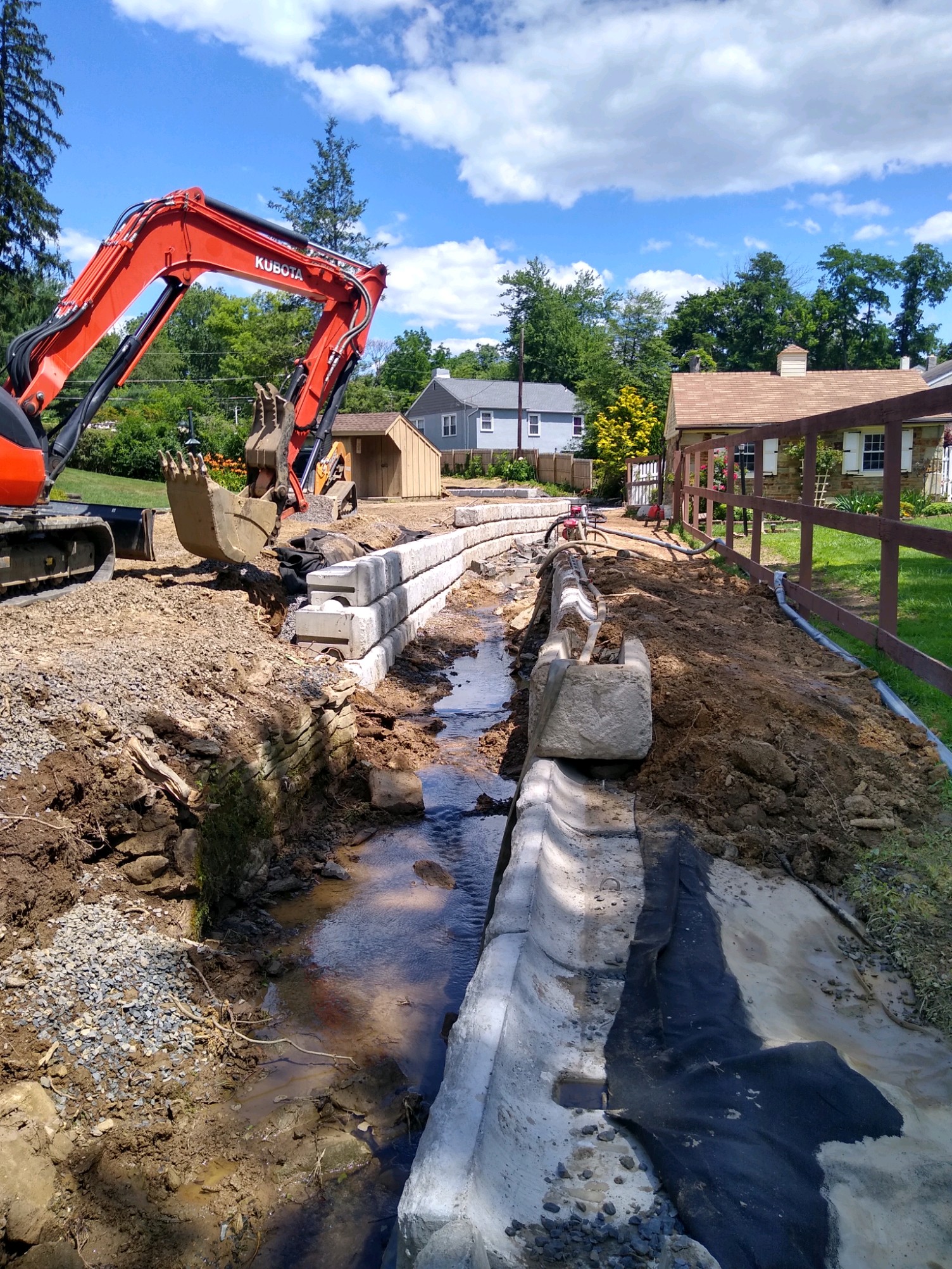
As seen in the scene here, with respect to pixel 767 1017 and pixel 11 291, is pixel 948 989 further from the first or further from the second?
pixel 11 291

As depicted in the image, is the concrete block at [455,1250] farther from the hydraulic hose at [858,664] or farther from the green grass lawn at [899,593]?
the green grass lawn at [899,593]

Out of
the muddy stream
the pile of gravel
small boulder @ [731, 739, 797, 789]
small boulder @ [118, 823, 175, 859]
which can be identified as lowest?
the muddy stream

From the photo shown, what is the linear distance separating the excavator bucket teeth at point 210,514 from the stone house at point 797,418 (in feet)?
54.4

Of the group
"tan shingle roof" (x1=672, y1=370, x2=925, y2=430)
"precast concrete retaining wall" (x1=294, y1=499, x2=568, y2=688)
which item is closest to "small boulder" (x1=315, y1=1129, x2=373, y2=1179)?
"precast concrete retaining wall" (x1=294, y1=499, x2=568, y2=688)

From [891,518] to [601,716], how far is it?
2.22 meters

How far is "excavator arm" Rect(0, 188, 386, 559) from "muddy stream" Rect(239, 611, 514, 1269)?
3572mm

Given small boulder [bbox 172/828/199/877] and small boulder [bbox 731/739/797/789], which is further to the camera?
small boulder [bbox 172/828/199/877]

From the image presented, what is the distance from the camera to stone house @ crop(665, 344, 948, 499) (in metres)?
25.6

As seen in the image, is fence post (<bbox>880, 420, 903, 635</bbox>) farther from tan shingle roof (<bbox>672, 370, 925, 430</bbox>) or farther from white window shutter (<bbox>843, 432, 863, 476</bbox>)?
tan shingle roof (<bbox>672, 370, 925, 430</bbox>)

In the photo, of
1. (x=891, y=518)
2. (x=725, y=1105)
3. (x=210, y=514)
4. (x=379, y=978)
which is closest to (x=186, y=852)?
(x=379, y=978)

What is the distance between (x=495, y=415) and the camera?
183ft

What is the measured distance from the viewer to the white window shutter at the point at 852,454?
1006 inches

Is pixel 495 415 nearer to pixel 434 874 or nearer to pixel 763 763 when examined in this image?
pixel 434 874

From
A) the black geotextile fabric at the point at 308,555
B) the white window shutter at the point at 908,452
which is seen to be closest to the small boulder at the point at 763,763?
the black geotextile fabric at the point at 308,555
